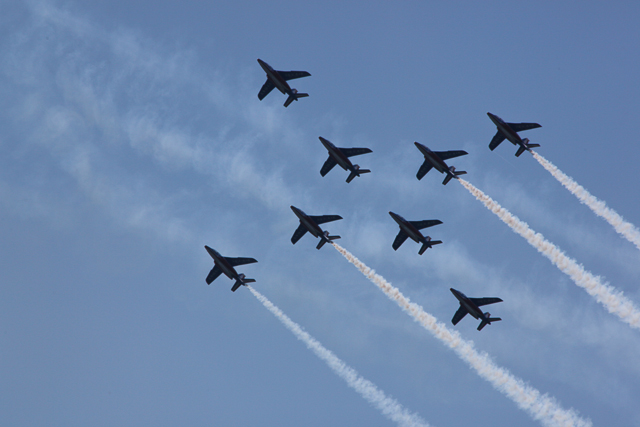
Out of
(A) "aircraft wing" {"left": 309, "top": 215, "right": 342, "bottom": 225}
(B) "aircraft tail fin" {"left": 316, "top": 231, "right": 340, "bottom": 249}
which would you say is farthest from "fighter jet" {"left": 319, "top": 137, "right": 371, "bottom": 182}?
(B) "aircraft tail fin" {"left": 316, "top": 231, "right": 340, "bottom": 249}

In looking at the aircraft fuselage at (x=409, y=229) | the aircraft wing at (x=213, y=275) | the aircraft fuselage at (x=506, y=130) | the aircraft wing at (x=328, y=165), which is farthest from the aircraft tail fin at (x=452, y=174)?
the aircraft wing at (x=213, y=275)

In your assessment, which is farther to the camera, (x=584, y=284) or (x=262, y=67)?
(x=262, y=67)

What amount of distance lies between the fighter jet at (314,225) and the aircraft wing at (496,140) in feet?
106

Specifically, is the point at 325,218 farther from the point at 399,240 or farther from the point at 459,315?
the point at 459,315

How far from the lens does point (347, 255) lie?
299 feet

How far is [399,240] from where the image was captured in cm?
9525

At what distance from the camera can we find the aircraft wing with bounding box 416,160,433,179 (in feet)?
321

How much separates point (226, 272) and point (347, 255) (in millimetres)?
20053

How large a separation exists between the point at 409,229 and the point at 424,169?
14498mm

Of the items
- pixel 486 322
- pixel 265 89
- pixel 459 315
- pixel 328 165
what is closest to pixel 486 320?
pixel 486 322

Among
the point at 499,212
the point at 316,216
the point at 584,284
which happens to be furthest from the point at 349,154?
the point at 584,284

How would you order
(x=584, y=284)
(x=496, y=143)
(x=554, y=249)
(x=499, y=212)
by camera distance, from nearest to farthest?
(x=584, y=284) < (x=554, y=249) < (x=499, y=212) < (x=496, y=143)

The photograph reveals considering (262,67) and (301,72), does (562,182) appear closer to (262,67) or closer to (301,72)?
(301,72)

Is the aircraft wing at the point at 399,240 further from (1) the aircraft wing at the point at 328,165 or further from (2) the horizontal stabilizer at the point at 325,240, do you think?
(1) the aircraft wing at the point at 328,165
